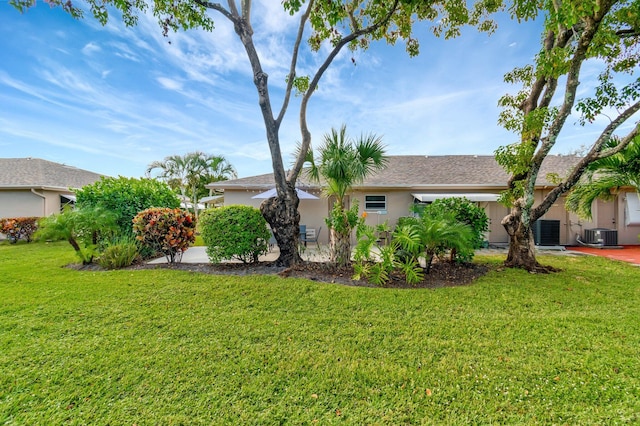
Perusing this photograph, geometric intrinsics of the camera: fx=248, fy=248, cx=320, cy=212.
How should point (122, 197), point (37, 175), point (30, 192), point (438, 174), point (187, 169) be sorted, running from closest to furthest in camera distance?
point (122, 197)
point (438, 174)
point (30, 192)
point (37, 175)
point (187, 169)

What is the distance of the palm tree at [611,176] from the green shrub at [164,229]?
12.2m

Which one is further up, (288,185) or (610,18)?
(610,18)

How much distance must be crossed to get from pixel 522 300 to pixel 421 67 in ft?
29.9

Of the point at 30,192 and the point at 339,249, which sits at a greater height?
the point at 30,192

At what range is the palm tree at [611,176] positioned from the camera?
6.41 metres

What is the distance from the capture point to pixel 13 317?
4320mm

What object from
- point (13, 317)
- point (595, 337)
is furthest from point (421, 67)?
point (13, 317)

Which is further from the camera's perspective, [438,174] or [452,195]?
[438,174]

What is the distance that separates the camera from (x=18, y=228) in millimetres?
13297

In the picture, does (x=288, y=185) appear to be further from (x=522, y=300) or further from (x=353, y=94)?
(x=353, y=94)

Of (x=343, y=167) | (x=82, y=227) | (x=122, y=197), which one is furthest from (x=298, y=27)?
(x=82, y=227)

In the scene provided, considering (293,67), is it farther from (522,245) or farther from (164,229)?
(522,245)

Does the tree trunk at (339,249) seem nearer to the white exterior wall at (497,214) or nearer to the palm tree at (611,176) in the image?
the white exterior wall at (497,214)

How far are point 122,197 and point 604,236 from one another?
832 inches
